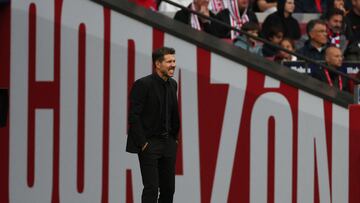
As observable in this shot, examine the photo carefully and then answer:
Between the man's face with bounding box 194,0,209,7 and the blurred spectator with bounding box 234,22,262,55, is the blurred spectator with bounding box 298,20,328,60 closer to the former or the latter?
the blurred spectator with bounding box 234,22,262,55

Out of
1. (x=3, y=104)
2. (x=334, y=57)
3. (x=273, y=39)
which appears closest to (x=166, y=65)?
(x=3, y=104)

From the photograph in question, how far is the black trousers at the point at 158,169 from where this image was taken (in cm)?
1159

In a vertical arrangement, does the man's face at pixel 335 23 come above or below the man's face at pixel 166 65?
above

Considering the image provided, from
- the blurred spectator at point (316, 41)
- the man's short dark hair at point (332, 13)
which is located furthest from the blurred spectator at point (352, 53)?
the man's short dark hair at point (332, 13)

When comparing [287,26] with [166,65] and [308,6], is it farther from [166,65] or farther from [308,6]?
[166,65]

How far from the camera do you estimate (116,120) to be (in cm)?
1372

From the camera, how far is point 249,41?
15.1m

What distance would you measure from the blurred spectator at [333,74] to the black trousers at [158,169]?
318 centimetres

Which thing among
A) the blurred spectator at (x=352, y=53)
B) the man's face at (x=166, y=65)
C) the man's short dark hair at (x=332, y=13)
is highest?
the man's short dark hair at (x=332, y=13)

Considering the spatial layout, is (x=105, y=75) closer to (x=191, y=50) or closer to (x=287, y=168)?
(x=191, y=50)

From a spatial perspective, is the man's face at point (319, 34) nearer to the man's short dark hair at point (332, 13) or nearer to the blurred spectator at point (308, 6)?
the man's short dark hair at point (332, 13)

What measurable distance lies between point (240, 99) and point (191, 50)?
858 mm

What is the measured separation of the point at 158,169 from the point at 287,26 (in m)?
4.99

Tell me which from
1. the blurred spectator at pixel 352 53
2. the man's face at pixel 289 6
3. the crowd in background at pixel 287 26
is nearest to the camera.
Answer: the crowd in background at pixel 287 26
